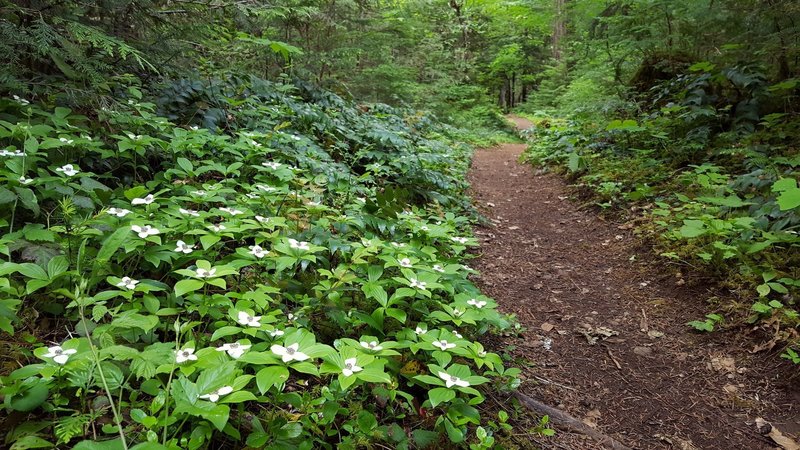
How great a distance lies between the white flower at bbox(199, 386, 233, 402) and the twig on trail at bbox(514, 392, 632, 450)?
1.91m

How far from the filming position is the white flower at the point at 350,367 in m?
1.67

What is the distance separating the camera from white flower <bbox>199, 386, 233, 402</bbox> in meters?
1.45

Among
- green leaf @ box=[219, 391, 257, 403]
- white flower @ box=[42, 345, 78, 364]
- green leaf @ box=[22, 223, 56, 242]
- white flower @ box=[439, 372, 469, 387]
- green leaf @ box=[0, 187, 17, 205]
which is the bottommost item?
white flower @ box=[439, 372, 469, 387]

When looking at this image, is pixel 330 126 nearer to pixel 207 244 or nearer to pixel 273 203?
pixel 273 203

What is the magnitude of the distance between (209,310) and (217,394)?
2.49ft

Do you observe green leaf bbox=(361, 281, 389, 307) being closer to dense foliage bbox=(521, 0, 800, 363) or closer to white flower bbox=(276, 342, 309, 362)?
white flower bbox=(276, 342, 309, 362)

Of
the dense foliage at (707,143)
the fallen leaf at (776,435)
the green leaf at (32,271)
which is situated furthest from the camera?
the dense foliage at (707,143)

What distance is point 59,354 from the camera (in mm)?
1536

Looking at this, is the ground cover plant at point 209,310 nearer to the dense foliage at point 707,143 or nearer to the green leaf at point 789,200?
the dense foliage at point 707,143

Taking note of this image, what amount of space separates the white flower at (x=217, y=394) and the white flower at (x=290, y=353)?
8.1 inches

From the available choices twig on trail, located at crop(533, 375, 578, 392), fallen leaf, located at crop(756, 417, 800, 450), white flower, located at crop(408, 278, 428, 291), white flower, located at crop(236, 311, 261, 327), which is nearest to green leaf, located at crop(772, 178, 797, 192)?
fallen leaf, located at crop(756, 417, 800, 450)

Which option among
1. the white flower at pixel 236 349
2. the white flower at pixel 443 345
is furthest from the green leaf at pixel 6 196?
the white flower at pixel 443 345

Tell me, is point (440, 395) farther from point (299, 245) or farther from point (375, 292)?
point (299, 245)

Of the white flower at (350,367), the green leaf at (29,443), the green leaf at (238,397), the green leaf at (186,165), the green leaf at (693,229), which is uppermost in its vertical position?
the green leaf at (186,165)
